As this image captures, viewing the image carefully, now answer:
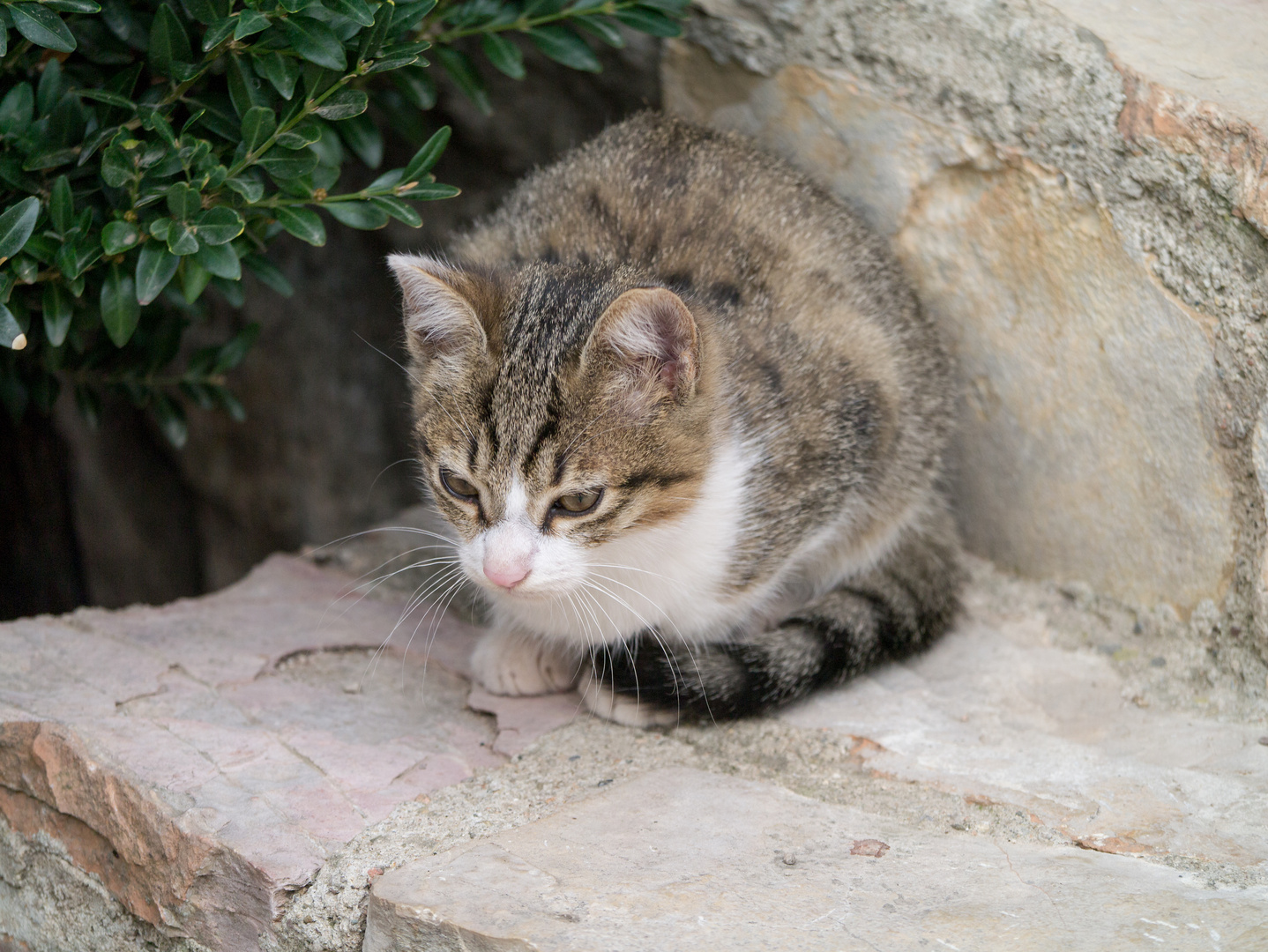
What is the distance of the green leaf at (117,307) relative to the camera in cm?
234

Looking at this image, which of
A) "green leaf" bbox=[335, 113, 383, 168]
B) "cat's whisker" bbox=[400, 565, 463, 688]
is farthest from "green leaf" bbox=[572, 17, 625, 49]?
"cat's whisker" bbox=[400, 565, 463, 688]

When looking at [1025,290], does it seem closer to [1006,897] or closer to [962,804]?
[962,804]

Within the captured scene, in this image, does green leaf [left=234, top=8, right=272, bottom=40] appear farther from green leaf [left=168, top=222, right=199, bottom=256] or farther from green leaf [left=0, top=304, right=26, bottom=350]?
green leaf [left=0, top=304, right=26, bottom=350]

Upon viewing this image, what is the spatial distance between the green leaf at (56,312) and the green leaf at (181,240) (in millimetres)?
333

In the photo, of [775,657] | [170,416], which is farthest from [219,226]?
[775,657]

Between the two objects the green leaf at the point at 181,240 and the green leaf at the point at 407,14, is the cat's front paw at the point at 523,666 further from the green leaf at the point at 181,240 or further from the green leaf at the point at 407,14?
the green leaf at the point at 407,14

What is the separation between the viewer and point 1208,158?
2.24 metres

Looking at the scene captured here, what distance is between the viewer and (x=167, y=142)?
2.21 m

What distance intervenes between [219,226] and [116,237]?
191mm

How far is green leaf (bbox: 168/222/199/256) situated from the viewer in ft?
7.16

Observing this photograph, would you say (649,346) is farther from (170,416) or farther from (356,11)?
(170,416)

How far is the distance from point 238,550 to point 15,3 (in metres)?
3.24

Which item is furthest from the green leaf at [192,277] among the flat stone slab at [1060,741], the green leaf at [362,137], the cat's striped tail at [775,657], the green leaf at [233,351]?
the flat stone slab at [1060,741]

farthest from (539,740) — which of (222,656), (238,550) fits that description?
(238,550)
